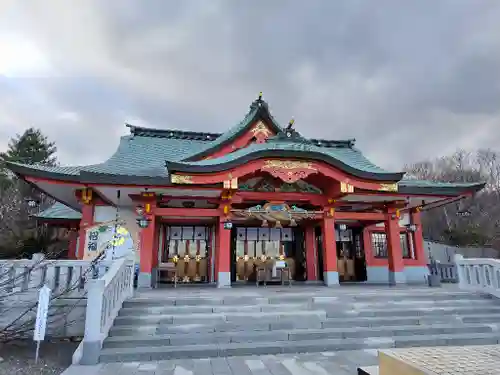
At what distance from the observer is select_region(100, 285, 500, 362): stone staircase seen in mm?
5715

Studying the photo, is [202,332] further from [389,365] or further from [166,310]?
[389,365]

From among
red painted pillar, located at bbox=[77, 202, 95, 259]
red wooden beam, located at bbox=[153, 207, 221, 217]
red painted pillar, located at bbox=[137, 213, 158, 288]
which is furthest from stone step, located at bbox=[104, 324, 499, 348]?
red painted pillar, located at bbox=[77, 202, 95, 259]

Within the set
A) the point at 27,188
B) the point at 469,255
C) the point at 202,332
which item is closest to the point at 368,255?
the point at 202,332

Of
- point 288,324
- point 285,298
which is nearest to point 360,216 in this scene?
point 285,298

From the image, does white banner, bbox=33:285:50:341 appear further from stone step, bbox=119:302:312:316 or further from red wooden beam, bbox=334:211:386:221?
red wooden beam, bbox=334:211:386:221

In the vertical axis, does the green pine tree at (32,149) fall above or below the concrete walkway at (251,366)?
above

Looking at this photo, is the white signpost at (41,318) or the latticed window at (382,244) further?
the latticed window at (382,244)

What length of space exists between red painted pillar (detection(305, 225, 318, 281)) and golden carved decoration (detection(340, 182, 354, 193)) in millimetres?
3421

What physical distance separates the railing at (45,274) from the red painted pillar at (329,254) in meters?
7.58

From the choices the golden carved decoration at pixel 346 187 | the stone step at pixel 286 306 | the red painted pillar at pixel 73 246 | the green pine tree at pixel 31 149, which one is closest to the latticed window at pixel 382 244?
the golden carved decoration at pixel 346 187

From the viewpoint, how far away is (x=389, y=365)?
122 inches

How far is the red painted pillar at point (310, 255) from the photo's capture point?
13391 mm

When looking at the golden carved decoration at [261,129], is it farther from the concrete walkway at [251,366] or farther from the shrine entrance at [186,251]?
the concrete walkway at [251,366]

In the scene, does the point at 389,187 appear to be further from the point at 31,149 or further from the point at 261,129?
the point at 31,149
